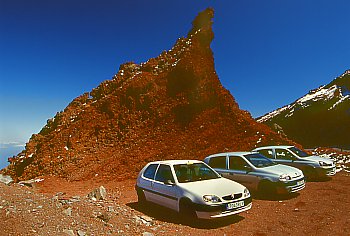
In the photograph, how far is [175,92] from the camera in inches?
891

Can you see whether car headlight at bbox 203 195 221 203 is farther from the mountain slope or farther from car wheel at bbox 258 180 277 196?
the mountain slope

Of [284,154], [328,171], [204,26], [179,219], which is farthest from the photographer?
[204,26]

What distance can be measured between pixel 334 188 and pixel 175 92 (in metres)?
14.8

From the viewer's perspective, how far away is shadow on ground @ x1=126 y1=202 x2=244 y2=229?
6555mm

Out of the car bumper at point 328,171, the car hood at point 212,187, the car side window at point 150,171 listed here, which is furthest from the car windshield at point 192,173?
the car bumper at point 328,171

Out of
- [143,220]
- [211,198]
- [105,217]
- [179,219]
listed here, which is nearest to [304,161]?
[211,198]

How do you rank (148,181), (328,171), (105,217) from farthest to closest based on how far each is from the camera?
(328,171) < (148,181) < (105,217)

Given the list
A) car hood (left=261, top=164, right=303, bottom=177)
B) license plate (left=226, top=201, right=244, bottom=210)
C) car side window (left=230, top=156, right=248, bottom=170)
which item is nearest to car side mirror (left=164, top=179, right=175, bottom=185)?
license plate (left=226, top=201, right=244, bottom=210)

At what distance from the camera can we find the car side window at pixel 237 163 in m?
9.70

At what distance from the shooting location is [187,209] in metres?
6.56

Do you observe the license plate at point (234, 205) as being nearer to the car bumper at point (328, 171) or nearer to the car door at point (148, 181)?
the car door at point (148, 181)

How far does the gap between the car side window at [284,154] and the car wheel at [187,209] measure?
808cm

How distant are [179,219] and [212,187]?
1297 mm

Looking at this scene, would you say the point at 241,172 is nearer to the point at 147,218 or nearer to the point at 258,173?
the point at 258,173
